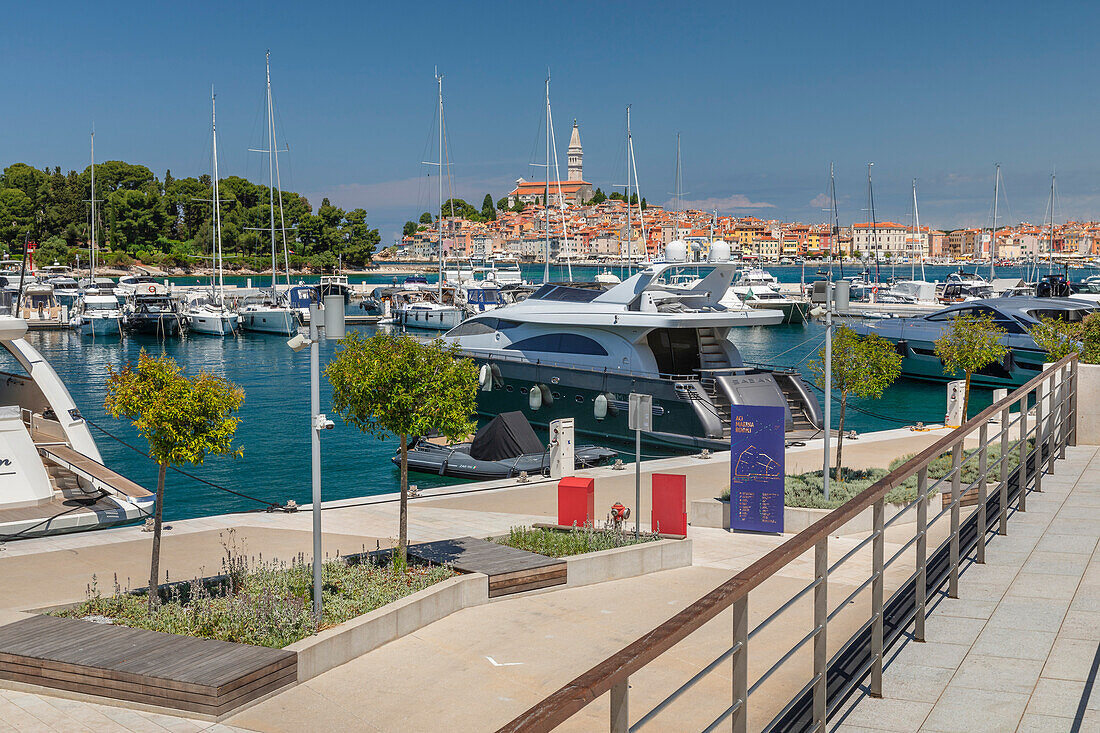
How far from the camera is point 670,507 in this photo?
11547 mm

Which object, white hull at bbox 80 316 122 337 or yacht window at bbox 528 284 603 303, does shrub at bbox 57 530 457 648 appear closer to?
yacht window at bbox 528 284 603 303

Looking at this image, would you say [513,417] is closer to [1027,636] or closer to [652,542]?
[652,542]

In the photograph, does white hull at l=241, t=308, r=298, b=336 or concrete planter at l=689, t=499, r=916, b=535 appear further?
white hull at l=241, t=308, r=298, b=336

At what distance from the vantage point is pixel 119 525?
48.8 feet

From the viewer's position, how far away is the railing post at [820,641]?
3545 mm

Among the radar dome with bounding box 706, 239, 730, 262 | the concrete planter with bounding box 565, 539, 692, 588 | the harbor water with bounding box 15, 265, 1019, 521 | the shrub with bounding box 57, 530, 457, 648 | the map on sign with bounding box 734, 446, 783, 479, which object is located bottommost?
the harbor water with bounding box 15, 265, 1019, 521

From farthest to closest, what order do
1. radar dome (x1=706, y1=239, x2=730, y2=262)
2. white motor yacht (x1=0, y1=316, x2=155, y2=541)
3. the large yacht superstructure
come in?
radar dome (x1=706, y1=239, x2=730, y2=262)
the large yacht superstructure
white motor yacht (x1=0, y1=316, x2=155, y2=541)

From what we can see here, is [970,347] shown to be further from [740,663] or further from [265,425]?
[265,425]

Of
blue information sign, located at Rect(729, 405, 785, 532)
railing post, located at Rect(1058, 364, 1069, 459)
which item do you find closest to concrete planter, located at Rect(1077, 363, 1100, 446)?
railing post, located at Rect(1058, 364, 1069, 459)

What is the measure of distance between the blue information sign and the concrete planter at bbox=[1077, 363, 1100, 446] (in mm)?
3747

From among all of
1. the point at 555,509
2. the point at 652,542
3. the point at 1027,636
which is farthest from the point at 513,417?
the point at 1027,636

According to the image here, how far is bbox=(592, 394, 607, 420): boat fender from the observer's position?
25.2 meters

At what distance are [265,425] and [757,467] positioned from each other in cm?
2137

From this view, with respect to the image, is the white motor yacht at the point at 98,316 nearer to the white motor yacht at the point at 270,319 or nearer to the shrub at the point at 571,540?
the white motor yacht at the point at 270,319
